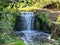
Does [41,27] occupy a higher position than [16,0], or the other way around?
[16,0]

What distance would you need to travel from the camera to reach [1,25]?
177 inches

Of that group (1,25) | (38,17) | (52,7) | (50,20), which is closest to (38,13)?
(38,17)

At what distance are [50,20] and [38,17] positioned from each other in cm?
105

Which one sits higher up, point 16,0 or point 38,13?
point 16,0

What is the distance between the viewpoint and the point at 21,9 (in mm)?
14195

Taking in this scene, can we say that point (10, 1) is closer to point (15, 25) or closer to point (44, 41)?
point (44, 41)

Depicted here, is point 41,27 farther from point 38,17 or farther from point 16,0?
point 16,0

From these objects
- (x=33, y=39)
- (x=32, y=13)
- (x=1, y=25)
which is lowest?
(x=33, y=39)

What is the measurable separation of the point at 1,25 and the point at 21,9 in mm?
9743

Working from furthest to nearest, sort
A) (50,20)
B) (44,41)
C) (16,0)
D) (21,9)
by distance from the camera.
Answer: (21,9)
(50,20)
(44,41)
(16,0)

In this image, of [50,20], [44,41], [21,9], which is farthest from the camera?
[21,9]

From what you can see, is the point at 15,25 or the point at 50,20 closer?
the point at 50,20

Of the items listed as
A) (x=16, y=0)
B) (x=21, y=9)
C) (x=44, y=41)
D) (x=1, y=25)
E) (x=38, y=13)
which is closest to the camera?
(x=16, y=0)

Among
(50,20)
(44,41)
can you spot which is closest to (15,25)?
(50,20)
